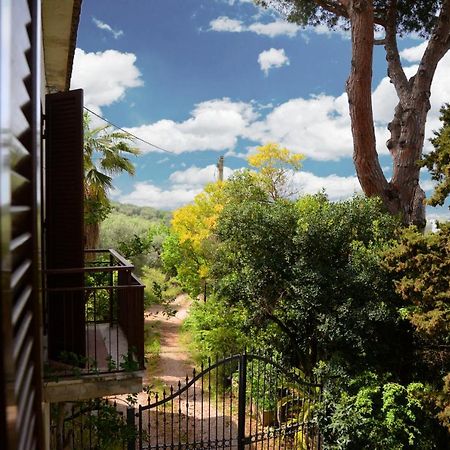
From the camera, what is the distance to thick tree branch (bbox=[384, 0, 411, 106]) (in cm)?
1306

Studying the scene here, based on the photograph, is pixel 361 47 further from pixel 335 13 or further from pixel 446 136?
pixel 446 136

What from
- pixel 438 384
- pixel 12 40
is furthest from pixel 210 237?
pixel 12 40

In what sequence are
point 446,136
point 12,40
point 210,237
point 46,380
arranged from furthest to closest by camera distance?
1. point 210,237
2. point 446,136
3. point 46,380
4. point 12,40

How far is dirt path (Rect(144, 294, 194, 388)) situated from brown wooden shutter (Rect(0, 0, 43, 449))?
12.9 metres

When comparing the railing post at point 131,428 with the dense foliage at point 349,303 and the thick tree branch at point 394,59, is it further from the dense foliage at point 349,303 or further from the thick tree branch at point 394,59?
the thick tree branch at point 394,59

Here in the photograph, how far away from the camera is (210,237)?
1973cm

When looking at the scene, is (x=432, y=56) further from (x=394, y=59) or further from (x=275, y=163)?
(x=275, y=163)

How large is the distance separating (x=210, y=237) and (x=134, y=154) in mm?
6211

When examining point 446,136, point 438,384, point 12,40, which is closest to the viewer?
point 12,40

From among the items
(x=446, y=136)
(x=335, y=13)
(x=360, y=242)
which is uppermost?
(x=335, y=13)

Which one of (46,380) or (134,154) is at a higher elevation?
(134,154)

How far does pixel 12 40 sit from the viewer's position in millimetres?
1330

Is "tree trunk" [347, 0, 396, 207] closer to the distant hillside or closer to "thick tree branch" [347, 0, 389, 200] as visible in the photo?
"thick tree branch" [347, 0, 389, 200]

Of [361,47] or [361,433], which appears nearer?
[361,433]
